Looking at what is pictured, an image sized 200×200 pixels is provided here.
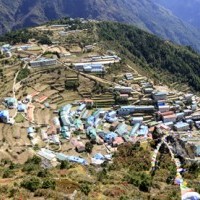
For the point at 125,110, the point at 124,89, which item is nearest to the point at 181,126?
the point at 125,110

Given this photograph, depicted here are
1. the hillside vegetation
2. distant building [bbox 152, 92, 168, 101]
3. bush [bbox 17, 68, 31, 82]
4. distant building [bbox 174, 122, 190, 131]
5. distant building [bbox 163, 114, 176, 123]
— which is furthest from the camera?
the hillside vegetation

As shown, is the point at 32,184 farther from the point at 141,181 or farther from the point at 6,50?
the point at 6,50

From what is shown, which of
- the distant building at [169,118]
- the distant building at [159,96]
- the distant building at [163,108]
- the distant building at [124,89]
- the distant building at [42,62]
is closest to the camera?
the distant building at [169,118]

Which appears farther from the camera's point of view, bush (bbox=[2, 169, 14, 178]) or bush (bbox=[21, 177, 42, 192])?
bush (bbox=[2, 169, 14, 178])

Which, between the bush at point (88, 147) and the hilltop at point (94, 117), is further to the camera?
the bush at point (88, 147)

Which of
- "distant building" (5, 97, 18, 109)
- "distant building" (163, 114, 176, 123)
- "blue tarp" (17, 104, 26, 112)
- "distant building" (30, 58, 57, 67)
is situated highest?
"distant building" (30, 58, 57, 67)

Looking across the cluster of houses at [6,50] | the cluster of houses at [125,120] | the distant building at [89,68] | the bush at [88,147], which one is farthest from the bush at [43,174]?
→ the cluster of houses at [6,50]

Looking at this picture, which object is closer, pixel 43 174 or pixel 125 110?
pixel 43 174

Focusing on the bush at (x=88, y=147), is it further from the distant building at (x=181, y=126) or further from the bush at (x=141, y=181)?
the bush at (x=141, y=181)

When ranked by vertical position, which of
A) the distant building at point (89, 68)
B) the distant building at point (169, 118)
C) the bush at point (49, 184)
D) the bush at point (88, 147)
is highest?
the distant building at point (89, 68)

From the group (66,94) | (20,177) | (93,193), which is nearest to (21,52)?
(66,94)

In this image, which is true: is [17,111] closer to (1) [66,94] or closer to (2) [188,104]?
(1) [66,94]

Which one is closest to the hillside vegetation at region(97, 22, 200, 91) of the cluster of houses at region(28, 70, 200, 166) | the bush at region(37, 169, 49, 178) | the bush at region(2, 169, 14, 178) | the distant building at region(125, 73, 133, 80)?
the distant building at region(125, 73, 133, 80)

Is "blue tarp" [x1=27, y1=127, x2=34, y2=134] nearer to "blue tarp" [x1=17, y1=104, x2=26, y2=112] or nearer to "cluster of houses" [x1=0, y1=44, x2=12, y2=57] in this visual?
"blue tarp" [x1=17, y1=104, x2=26, y2=112]
